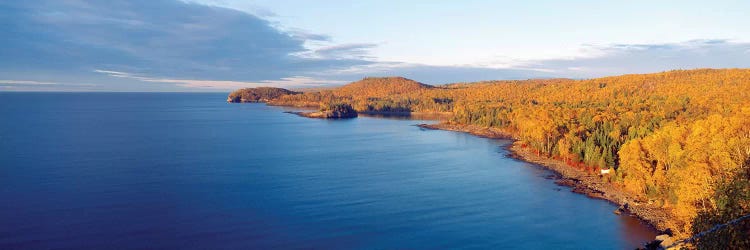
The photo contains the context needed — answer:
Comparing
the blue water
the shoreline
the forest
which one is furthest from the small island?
the shoreline

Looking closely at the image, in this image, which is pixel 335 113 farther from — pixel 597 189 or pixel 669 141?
pixel 669 141

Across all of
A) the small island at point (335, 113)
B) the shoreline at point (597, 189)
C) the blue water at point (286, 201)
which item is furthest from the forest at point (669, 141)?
the small island at point (335, 113)

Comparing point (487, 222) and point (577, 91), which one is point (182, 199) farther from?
point (577, 91)

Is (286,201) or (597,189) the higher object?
(286,201)

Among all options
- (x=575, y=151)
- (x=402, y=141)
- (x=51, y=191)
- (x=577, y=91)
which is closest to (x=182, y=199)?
(x=51, y=191)

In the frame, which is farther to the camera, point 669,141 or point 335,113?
point 335,113

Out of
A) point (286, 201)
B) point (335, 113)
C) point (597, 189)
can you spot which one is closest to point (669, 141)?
point (597, 189)

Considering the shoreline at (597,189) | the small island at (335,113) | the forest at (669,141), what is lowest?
the shoreline at (597,189)

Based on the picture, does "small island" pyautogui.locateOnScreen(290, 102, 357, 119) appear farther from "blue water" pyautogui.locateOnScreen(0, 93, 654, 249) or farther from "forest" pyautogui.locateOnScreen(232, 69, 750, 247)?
"blue water" pyautogui.locateOnScreen(0, 93, 654, 249)

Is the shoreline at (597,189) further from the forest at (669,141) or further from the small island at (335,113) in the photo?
the small island at (335,113)
